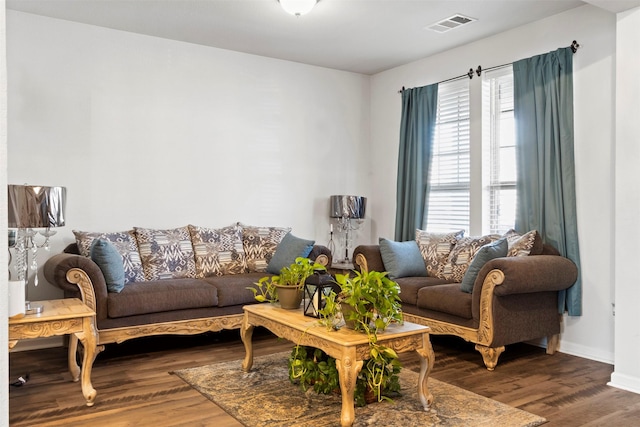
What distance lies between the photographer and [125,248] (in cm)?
470

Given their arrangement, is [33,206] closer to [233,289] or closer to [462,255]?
[233,289]

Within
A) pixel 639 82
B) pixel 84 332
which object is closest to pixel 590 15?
pixel 639 82

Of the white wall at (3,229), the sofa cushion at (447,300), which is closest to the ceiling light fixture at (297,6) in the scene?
the sofa cushion at (447,300)

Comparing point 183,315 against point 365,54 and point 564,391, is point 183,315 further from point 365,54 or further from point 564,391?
point 365,54

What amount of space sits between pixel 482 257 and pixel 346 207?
2198 mm

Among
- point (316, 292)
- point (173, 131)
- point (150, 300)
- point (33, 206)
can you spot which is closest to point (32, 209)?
point (33, 206)

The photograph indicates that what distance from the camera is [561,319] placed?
452 centimetres

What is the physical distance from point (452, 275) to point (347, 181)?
2.14m

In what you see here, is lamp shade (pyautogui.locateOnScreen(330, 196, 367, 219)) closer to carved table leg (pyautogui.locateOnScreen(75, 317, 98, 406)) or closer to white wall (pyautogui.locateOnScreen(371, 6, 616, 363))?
white wall (pyautogui.locateOnScreen(371, 6, 616, 363))

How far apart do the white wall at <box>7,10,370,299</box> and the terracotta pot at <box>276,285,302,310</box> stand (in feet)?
7.07

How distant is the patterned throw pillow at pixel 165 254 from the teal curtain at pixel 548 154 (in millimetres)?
3043


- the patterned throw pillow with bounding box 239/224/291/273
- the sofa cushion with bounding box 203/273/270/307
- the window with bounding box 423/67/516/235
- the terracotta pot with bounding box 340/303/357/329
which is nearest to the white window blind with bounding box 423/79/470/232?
the window with bounding box 423/67/516/235

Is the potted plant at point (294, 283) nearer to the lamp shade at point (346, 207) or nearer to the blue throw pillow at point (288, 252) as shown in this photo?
the blue throw pillow at point (288, 252)

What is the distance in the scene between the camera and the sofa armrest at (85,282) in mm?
3932
